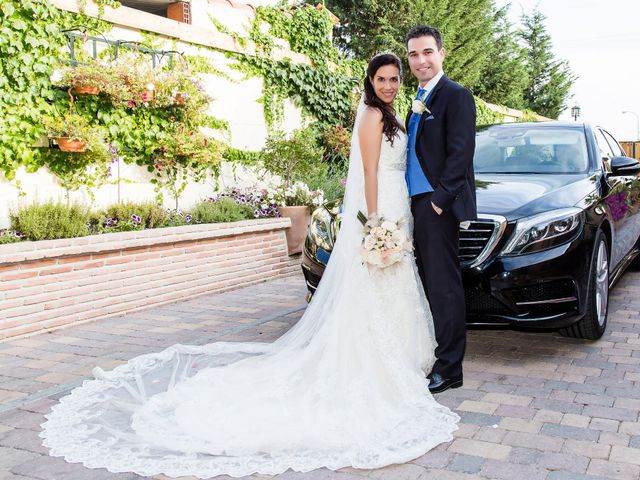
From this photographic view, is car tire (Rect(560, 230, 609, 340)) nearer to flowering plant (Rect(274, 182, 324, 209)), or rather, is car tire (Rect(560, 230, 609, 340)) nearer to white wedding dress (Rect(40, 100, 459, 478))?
white wedding dress (Rect(40, 100, 459, 478))

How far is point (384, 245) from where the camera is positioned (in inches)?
143

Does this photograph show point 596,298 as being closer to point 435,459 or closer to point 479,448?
point 479,448

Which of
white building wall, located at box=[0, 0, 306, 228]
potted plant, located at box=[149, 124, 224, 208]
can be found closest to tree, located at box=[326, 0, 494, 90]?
white building wall, located at box=[0, 0, 306, 228]

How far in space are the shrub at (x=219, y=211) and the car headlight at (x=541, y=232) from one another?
4071 mm

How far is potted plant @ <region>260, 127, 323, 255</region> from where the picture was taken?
8156 millimetres

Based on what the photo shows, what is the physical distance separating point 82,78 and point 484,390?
4.68m

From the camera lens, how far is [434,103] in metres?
3.64

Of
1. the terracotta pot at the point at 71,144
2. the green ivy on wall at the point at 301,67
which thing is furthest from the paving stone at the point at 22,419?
the green ivy on wall at the point at 301,67

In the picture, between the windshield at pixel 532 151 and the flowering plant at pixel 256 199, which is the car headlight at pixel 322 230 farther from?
the flowering plant at pixel 256 199

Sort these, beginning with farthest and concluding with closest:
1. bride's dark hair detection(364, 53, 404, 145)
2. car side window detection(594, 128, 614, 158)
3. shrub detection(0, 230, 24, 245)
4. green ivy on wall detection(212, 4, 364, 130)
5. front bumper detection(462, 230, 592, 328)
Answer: green ivy on wall detection(212, 4, 364, 130), car side window detection(594, 128, 614, 158), shrub detection(0, 230, 24, 245), front bumper detection(462, 230, 592, 328), bride's dark hair detection(364, 53, 404, 145)

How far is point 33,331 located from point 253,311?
1865 mm

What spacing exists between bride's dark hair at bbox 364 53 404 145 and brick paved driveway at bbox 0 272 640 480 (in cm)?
155

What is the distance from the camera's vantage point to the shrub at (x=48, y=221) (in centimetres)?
546

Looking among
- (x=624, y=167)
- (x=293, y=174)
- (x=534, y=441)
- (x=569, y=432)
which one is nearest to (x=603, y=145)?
(x=624, y=167)
